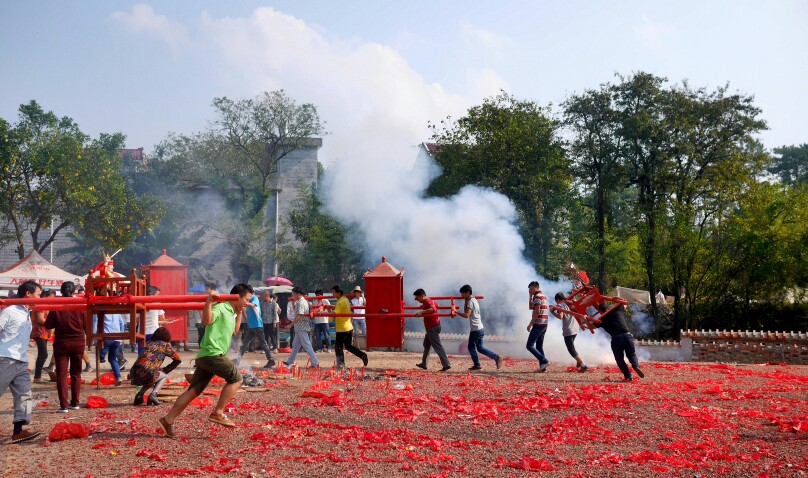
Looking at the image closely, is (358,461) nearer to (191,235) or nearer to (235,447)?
(235,447)

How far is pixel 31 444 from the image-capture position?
8.33 metres

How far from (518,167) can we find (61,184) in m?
18.9

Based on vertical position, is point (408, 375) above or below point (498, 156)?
below

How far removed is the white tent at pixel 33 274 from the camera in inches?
1051

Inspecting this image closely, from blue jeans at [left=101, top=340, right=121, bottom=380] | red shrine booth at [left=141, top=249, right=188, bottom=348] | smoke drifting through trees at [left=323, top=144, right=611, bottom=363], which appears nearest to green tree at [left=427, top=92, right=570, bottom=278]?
smoke drifting through trees at [left=323, top=144, right=611, bottom=363]

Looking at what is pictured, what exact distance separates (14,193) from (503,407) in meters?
26.5

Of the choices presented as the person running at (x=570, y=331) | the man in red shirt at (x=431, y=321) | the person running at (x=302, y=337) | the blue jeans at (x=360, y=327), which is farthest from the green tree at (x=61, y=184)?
the person running at (x=570, y=331)

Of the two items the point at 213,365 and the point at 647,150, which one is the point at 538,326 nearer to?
the point at 213,365

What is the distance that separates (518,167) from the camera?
101 ft

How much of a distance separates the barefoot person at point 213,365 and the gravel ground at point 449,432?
0.25m

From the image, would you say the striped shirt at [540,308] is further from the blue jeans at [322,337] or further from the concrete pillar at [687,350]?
the blue jeans at [322,337]

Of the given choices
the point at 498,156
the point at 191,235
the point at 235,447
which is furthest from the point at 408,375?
the point at 191,235

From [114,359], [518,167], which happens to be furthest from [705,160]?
[114,359]

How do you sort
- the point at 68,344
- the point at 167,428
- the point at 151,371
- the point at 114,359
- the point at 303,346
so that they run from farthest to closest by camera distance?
1. the point at 303,346
2. the point at 114,359
3. the point at 151,371
4. the point at 68,344
5. the point at 167,428
